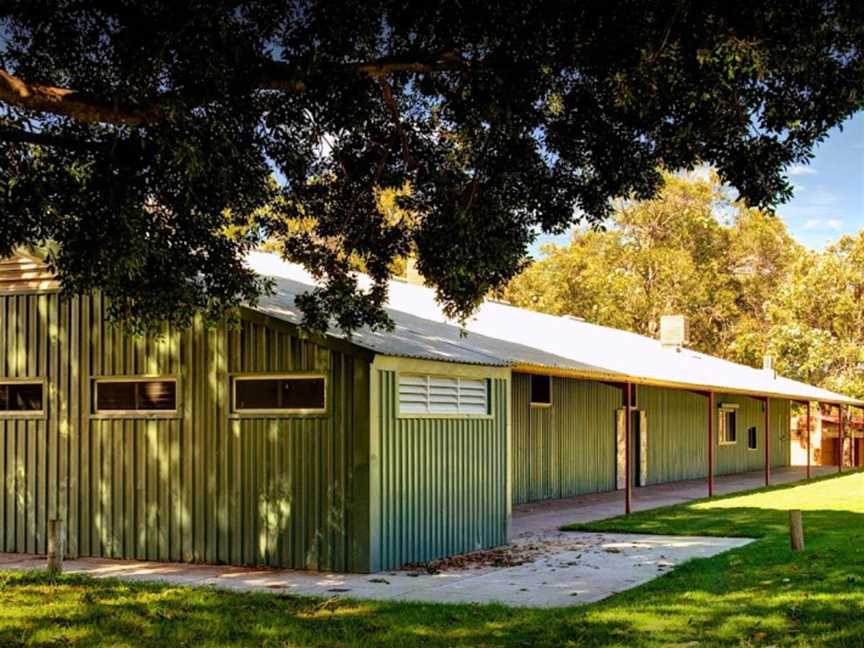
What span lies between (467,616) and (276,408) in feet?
13.8

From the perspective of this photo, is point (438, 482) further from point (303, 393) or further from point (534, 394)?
point (534, 394)

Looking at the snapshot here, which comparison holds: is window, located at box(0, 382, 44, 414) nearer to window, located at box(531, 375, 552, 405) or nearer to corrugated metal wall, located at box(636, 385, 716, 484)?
window, located at box(531, 375, 552, 405)

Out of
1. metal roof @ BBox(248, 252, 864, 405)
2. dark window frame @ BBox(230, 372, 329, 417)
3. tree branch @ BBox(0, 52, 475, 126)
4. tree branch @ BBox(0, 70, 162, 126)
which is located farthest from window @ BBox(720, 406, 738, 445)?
tree branch @ BBox(0, 70, 162, 126)

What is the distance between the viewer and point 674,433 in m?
30.1

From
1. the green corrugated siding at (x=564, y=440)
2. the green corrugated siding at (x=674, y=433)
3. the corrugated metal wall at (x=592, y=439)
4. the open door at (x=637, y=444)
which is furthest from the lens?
the green corrugated siding at (x=674, y=433)

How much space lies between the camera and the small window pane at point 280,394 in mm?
12898

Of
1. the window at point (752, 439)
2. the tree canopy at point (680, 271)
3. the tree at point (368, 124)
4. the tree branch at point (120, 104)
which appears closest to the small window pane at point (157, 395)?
the tree at point (368, 124)

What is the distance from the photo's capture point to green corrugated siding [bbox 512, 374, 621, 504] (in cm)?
2217

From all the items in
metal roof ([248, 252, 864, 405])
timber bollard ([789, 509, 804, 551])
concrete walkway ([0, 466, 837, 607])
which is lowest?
concrete walkway ([0, 466, 837, 607])

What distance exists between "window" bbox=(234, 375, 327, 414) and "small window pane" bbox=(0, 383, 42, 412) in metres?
3.05

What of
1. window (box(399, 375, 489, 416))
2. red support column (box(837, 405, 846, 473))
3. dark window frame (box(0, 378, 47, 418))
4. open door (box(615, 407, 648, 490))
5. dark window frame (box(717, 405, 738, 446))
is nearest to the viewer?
window (box(399, 375, 489, 416))

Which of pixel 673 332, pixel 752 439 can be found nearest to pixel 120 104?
pixel 673 332

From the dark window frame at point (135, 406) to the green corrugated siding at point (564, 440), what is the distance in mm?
9104

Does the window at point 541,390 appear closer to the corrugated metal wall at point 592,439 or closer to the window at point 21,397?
the corrugated metal wall at point 592,439
